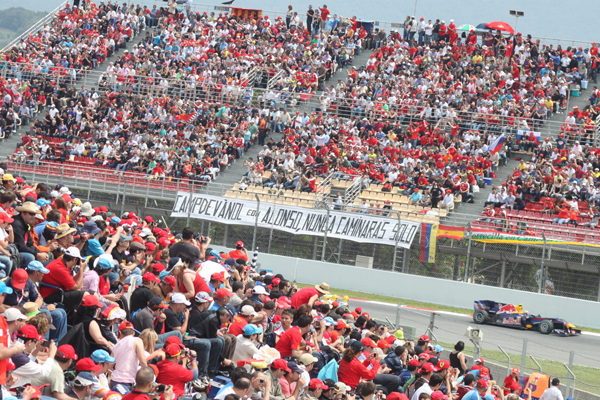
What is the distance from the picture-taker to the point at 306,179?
103ft

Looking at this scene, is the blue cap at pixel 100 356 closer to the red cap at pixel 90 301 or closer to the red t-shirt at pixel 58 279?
the red cap at pixel 90 301

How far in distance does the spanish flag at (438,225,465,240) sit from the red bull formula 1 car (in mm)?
3060

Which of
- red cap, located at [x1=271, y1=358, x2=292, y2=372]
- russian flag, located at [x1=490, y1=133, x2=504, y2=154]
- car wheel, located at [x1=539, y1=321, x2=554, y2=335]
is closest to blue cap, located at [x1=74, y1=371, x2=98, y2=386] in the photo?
red cap, located at [x1=271, y1=358, x2=292, y2=372]

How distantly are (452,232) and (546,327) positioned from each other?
13.9 feet

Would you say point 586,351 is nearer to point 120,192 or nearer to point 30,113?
point 120,192

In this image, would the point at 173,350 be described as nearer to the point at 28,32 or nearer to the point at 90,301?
the point at 90,301

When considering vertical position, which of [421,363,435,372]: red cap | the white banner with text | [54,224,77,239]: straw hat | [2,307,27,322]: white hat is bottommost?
the white banner with text

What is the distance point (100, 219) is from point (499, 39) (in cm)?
3011

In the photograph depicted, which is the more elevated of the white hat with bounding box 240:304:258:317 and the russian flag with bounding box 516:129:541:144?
the russian flag with bounding box 516:129:541:144

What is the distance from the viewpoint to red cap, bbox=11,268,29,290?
28.8 feet

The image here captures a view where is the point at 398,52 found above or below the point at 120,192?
above

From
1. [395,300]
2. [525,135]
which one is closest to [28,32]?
[525,135]

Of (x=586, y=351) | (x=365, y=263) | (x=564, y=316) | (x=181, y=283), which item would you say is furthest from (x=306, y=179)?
(x=181, y=283)

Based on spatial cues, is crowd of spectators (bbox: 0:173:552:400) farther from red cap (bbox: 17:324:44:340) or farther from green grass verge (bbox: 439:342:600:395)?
green grass verge (bbox: 439:342:600:395)
